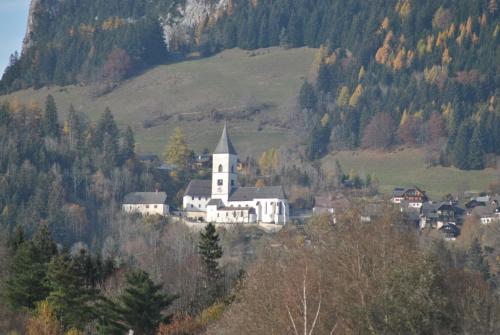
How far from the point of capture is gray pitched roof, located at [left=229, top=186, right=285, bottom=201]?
11438 cm

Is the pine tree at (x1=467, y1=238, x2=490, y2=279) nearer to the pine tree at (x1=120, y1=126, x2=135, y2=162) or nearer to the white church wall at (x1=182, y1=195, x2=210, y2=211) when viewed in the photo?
the white church wall at (x1=182, y1=195, x2=210, y2=211)

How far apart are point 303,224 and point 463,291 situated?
191ft

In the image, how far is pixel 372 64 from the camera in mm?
174875

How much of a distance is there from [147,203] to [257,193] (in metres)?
9.43

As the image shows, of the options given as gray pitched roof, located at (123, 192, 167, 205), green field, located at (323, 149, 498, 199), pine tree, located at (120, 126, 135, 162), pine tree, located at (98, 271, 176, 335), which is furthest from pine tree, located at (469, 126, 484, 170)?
pine tree, located at (98, 271, 176, 335)

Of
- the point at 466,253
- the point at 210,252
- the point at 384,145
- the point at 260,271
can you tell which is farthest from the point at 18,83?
the point at 260,271

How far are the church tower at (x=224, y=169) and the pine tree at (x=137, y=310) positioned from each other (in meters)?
67.4

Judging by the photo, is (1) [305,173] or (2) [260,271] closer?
(2) [260,271]

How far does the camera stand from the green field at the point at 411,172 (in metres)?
128

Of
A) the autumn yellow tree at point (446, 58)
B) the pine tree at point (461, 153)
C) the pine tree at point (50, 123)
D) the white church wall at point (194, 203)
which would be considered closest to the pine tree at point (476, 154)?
the pine tree at point (461, 153)

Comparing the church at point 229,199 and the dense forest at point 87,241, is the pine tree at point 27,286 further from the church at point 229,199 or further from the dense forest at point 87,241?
the church at point 229,199

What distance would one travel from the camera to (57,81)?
178 meters

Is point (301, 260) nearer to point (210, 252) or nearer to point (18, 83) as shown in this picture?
point (210, 252)

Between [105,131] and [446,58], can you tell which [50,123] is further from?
[446,58]
